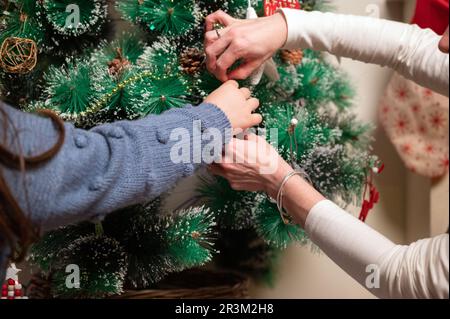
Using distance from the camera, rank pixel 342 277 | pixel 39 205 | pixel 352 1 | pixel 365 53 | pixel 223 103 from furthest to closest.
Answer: pixel 342 277 → pixel 352 1 → pixel 365 53 → pixel 223 103 → pixel 39 205

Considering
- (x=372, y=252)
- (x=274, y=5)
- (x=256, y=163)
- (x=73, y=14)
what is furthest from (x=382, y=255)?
(x=73, y=14)

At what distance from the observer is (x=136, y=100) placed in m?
0.74

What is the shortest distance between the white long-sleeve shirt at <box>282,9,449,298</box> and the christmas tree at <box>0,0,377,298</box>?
117 millimetres

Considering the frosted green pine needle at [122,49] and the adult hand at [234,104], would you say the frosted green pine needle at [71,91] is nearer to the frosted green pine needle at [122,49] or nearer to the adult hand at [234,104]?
the frosted green pine needle at [122,49]

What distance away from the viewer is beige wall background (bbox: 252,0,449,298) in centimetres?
111

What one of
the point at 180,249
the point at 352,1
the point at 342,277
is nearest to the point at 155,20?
the point at 180,249

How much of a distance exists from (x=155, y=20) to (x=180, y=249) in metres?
0.34

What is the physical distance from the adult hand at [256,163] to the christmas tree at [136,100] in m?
0.10

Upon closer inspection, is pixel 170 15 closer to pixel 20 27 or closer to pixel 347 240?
pixel 20 27

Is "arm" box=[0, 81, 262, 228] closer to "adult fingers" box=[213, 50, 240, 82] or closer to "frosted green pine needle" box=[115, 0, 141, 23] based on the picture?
"adult fingers" box=[213, 50, 240, 82]

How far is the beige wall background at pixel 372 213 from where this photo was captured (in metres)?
1.11

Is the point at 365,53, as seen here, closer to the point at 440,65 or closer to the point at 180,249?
the point at 440,65

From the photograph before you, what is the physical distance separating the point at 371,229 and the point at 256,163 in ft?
0.58

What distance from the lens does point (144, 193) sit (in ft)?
1.89
